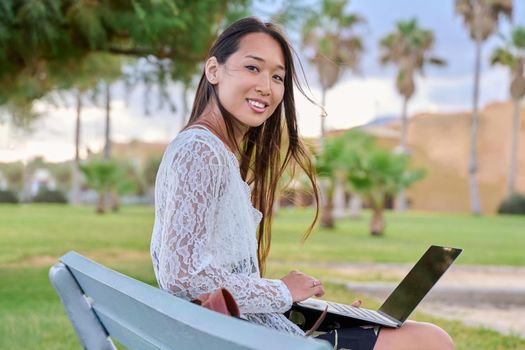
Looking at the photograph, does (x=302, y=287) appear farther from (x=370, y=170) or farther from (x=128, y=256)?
(x=370, y=170)

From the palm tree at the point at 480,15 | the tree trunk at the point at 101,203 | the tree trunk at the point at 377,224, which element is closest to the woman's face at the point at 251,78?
the tree trunk at the point at 377,224

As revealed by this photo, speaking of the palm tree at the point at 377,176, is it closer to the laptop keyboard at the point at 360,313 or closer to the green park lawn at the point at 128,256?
the green park lawn at the point at 128,256

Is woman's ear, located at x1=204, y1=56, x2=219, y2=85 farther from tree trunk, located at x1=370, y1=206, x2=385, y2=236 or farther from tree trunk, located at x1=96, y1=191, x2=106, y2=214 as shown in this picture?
Result: tree trunk, located at x1=96, y1=191, x2=106, y2=214

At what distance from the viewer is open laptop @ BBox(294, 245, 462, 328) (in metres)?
1.94

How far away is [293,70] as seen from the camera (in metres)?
2.18

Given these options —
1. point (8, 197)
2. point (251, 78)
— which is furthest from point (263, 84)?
point (8, 197)

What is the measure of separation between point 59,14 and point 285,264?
570 cm

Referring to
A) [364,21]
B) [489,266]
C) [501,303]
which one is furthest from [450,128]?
[501,303]

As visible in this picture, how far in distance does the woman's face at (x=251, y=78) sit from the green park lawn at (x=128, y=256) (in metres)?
3.91

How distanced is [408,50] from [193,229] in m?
46.4

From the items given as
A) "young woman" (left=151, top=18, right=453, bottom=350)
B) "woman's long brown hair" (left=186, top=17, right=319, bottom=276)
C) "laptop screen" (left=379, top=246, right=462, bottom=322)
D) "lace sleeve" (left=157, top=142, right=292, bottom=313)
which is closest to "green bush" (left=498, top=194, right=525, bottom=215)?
→ "woman's long brown hair" (left=186, top=17, right=319, bottom=276)

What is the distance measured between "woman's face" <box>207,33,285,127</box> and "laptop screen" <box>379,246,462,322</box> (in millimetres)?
536

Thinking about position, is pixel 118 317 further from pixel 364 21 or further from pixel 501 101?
pixel 501 101

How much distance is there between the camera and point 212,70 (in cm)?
210
